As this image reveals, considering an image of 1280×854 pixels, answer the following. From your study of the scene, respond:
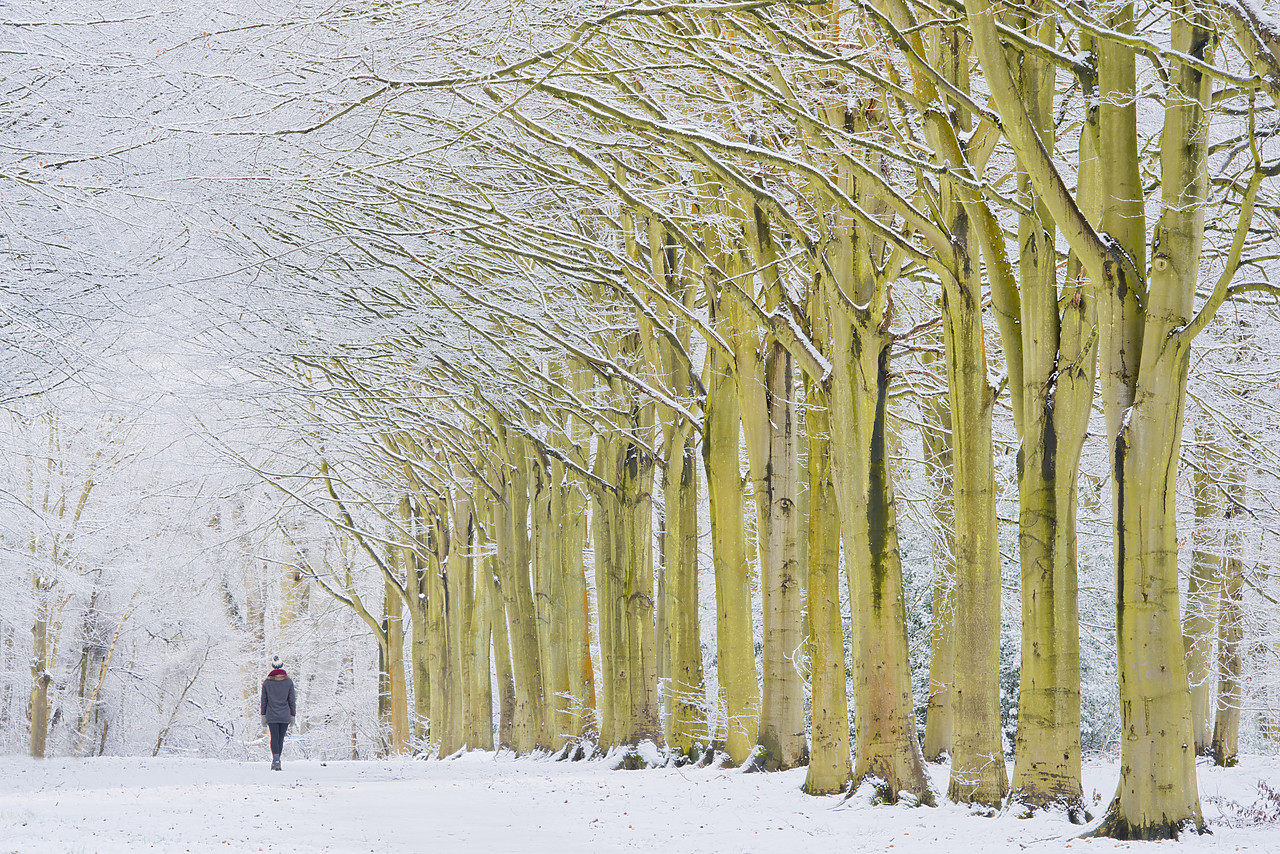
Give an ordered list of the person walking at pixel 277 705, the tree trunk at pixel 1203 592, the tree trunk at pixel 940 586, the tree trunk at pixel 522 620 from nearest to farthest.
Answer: the tree trunk at pixel 940 586
the tree trunk at pixel 1203 592
the person walking at pixel 277 705
the tree trunk at pixel 522 620

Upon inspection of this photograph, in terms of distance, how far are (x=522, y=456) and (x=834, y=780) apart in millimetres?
11814

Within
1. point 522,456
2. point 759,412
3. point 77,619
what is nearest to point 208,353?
point 522,456

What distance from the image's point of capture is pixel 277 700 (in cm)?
2017

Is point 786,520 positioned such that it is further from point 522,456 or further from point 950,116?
point 522,456

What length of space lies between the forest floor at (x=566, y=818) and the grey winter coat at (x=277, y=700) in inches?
116

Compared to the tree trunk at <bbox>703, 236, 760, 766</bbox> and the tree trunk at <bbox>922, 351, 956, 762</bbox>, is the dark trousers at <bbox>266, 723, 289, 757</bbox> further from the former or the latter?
the tree trunk at <bbox>922, 351, 956, 762</bbox>

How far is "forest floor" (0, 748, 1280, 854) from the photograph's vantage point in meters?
8.39

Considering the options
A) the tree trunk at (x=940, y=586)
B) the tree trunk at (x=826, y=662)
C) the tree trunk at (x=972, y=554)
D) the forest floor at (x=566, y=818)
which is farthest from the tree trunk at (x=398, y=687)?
the tree trunk at (x=972, y=554)

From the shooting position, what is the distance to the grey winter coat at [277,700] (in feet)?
65.9

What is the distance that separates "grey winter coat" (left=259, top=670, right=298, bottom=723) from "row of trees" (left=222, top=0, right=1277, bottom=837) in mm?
3851

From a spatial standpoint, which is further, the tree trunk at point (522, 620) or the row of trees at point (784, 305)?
the tree trunk at point (522, 620)

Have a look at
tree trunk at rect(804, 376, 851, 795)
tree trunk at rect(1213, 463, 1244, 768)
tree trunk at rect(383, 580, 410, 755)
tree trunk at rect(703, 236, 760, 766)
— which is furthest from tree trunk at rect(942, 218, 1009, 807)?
tree trunk at rect(383, 580, 410, 755)

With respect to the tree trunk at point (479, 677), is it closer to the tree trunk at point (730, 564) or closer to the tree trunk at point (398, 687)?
the tree trunk at point (398, 687)

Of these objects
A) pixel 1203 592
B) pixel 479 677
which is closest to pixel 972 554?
pixel 1203 592
